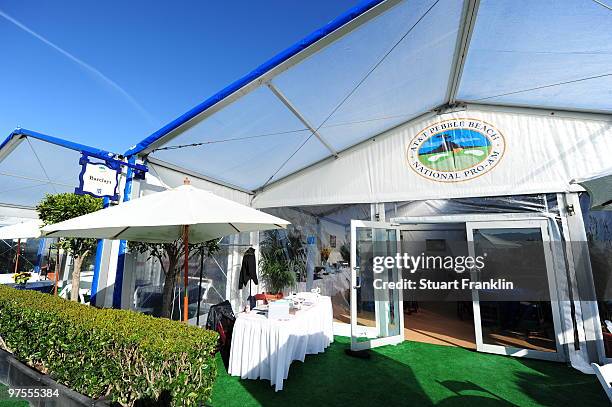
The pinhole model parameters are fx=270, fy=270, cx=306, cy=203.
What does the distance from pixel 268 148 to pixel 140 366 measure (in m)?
3.68

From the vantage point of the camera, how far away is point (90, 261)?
388 inches

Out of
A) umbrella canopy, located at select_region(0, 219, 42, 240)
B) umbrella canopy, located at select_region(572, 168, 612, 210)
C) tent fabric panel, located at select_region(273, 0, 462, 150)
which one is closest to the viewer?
Result: umbrella canopy, located at select_region(572, 168, 612, 210)

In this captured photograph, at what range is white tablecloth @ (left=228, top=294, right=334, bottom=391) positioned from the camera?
3.01 m

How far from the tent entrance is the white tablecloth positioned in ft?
4.12

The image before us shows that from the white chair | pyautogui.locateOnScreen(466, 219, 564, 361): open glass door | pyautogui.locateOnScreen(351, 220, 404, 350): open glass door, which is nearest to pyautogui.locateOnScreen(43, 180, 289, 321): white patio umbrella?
pyautogui.locateOnScreen(351, 220, 404, 350): open glass door

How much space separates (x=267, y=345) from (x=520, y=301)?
14.5 ft

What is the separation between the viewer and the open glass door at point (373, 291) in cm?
457

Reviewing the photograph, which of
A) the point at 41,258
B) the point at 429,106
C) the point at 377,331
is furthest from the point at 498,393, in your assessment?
the point at 41,258

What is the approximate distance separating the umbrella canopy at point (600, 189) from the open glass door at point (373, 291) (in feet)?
8.97

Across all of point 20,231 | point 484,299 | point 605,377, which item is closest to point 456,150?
point 484,299

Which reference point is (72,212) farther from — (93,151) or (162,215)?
(162,215)

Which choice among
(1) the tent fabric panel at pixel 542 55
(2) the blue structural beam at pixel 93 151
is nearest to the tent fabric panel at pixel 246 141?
(2) the blue structural beam at pixel 93 151

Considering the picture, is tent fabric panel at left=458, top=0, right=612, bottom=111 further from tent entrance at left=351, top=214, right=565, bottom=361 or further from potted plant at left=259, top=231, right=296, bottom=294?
potted plant at left=259, top=231, right=296, bottom=294

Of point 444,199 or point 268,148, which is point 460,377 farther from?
point 268,148
